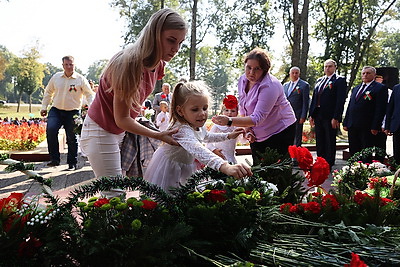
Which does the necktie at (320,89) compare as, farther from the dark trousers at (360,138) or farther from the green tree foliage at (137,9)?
the green tree foliage at (137,9)

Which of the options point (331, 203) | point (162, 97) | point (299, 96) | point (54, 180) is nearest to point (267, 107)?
point (331, 203)

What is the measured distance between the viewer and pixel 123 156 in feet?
9.16

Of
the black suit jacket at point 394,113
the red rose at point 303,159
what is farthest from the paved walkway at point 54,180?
the red rose at point 303,159

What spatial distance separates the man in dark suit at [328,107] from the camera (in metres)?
6.61

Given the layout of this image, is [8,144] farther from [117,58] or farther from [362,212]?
[362,212]

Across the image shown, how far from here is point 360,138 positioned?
685 cm

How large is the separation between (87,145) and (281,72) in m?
35.2

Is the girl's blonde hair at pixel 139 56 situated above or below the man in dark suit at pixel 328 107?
above

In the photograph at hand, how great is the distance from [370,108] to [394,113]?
1.80 ft

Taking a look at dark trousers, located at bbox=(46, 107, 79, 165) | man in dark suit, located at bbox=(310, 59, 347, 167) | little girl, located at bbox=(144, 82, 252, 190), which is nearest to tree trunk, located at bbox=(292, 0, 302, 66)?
man in dark suit, located at bbox=(310, 59, 347, 167)

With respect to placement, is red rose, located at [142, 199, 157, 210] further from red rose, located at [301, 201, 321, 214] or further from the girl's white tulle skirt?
the girl's white tulle skirt

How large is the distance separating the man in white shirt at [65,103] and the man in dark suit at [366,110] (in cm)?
478

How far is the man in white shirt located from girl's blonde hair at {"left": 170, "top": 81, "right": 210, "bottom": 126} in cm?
453

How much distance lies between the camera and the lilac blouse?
10.6 feet
